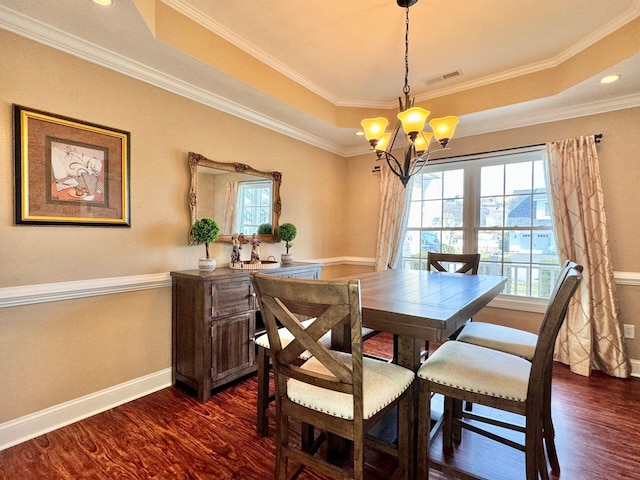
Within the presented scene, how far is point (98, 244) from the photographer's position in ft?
7.14

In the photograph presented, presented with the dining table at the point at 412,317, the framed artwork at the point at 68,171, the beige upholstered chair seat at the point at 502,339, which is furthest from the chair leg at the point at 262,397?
the framed artwork at the point at 68,171

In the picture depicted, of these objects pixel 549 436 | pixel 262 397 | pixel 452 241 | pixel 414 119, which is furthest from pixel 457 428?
pixel 452 241

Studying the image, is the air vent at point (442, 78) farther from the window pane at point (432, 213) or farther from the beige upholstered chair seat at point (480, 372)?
the beige upholstered chair seat at point (480, 372)

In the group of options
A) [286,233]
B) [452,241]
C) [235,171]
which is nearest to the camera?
[235,171]

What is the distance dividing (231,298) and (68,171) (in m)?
1.39

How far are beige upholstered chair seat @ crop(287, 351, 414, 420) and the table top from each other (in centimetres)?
21

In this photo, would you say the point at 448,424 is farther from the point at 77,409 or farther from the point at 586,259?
the point at 77,409

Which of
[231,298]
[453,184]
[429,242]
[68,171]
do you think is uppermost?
[453,184]

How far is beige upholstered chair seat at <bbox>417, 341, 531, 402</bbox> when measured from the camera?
135cm

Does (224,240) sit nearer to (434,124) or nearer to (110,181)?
(110,181)

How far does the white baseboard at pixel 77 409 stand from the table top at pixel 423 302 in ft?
6.17

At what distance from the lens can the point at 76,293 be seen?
81.6 inches

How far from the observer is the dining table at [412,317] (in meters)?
1.31

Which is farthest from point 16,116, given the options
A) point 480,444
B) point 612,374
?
point 612,374
